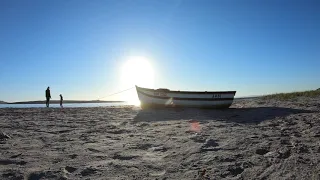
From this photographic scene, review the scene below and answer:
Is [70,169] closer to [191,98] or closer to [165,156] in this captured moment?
[165,156]

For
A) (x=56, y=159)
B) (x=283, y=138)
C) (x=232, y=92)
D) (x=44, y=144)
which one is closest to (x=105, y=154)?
(x=56, y=159)

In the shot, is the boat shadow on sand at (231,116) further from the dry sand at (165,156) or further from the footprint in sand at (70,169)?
the footprint in sand at (70,169)

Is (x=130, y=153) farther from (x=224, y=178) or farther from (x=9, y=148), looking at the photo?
(x=9, y=148)

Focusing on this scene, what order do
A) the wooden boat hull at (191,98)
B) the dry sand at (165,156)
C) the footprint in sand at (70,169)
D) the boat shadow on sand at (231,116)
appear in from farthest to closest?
the wooden boat hull at (191,98) → the boat shadow on sand at (231,116) → the footprint in sand at (70,169) → the dry sand at (165,156)

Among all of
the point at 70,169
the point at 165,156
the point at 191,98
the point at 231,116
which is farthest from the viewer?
the point at 191,98

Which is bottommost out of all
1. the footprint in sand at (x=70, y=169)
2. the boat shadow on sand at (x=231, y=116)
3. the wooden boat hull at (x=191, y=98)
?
the footprint in sand at (x=70, y=169)

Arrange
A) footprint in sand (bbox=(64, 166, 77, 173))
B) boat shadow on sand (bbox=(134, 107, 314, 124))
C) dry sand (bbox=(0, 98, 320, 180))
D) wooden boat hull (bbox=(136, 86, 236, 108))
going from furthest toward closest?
wooden boat hull (bbox=(136, 86, 236, 108))
boat shadow on sand (bbox=(134, 107, 314, 124))
footprint in sand (bbox=(64, 166, 77, 173))
dry sand (bbox=(0, 98, 320, 180))

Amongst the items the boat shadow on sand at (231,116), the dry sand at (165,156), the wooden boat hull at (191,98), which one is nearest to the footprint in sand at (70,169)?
the dry sand at (165,156)

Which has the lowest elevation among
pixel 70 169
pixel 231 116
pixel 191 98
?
pixel 70 169

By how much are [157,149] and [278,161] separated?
249 cm

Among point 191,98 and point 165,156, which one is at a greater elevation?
point 191,98

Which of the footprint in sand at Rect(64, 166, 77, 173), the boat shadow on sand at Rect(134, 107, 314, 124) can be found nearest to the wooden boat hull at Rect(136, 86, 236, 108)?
the boat shadow on sand at Rect(134, 107, 314, 124)

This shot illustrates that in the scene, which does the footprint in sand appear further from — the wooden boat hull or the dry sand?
the wooden boat hull

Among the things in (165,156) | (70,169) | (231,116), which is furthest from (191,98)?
(70,169)
